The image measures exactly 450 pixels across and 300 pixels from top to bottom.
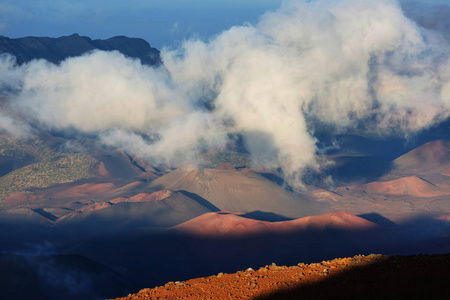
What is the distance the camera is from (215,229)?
192375 mm

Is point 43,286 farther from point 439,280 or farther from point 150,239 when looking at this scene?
point 439,280

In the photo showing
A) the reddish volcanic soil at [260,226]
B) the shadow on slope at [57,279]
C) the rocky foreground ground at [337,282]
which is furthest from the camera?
the reddish volcanic soil at [260,226]

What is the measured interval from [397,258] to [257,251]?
447 ft

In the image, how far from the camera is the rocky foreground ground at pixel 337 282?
30.1 metres

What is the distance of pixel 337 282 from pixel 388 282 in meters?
3.55

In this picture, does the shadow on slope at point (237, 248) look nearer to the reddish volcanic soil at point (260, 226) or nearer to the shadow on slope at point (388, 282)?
the reddish volcanic soil at point (260, 226)

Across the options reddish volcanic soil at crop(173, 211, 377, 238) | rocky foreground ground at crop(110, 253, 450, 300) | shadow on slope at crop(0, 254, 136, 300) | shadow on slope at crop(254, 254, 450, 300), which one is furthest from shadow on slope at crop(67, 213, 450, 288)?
shadow on slope at crop(254, 254, 450, 300)

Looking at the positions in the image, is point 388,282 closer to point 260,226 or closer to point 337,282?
point 337,282

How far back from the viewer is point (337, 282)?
111 feet

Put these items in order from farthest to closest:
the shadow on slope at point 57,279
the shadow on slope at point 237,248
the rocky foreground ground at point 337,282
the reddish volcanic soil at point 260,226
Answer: the reddish volcanic soil at point 260,226 < the shadow on slope at point 237,248 < the shadow on slope at point 57,279 < the rocky foreground ground at point 337,282

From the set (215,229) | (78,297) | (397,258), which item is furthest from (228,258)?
(397,258)

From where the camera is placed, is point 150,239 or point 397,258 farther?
point 150,239

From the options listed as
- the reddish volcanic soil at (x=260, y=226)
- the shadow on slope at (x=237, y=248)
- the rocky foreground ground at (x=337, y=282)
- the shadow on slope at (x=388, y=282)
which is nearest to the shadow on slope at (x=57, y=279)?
the shadow on slope at (x=237, y=248)

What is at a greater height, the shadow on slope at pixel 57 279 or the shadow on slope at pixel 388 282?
the shadow on slope at pixel 388 282
